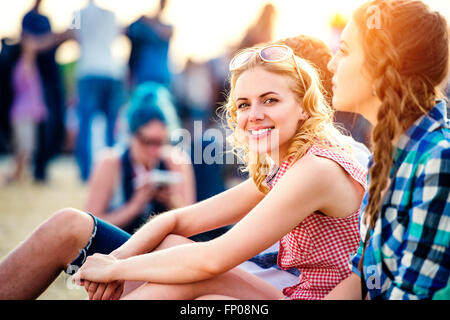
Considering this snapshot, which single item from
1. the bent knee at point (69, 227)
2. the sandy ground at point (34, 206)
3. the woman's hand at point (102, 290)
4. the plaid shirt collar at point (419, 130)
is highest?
the plaid shirt collar at point (419, 130)

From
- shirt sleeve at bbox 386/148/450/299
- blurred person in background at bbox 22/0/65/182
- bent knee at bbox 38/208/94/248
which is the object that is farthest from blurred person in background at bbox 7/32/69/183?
shirt sleeve at bbox 386/148/450/299

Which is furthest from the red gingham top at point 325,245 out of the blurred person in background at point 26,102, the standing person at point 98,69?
the blurred person in background at point 26,102

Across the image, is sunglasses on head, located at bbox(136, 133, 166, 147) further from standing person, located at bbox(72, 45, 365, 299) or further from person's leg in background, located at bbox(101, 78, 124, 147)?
person's leg in background, located at bbox(101, 78, 124, 147)

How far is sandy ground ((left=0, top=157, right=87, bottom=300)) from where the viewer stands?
3442 mm

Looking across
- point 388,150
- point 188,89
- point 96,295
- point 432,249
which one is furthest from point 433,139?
point 188,89

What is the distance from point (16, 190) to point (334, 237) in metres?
6.25

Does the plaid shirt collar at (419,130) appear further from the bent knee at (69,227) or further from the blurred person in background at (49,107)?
the blurred person in background at (49,107)

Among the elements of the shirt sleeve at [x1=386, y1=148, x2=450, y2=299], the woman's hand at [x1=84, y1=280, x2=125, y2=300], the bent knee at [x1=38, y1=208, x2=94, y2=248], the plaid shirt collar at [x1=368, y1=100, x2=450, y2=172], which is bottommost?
the woman's hand at [x1=84, y1=280, x2=125, y2=300]

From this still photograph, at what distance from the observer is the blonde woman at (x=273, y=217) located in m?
1.58

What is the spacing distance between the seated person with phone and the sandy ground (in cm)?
55

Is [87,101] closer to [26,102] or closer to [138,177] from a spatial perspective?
[26,102]

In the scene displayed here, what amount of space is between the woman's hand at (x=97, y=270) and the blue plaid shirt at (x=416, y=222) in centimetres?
86

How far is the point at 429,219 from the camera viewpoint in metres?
1.28

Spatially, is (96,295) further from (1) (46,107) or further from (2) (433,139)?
(1) (46,107)
